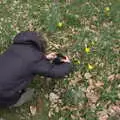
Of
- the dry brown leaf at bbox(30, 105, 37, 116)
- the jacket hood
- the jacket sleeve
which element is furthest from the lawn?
the jacket hood

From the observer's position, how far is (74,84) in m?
6.51

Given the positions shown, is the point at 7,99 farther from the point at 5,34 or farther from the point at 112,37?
the point at 112,37

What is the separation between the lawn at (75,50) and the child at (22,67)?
0.50m

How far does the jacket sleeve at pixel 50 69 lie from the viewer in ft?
19.0

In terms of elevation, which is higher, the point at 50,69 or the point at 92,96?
the point at 50,69

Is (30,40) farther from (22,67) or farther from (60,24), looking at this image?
(60,24)

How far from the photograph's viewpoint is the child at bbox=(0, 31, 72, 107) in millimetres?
5691

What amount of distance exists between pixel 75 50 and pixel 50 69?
1.27 meters

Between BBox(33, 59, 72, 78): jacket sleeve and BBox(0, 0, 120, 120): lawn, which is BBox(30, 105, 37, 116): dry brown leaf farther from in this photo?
BBox(33, 59, 72, 78): jacket sleeve

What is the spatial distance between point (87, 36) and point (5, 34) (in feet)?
5.17

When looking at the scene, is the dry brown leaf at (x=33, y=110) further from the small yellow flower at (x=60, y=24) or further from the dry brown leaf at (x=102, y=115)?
the small yellow flower at (x=60, y=24)

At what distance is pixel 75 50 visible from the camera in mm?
A: 7012

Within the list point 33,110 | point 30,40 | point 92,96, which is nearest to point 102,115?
point 92,96

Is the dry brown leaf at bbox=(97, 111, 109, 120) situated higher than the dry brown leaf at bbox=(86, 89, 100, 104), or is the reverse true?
the dry brown leaf at bbox=(86, 89, 100, 104)
